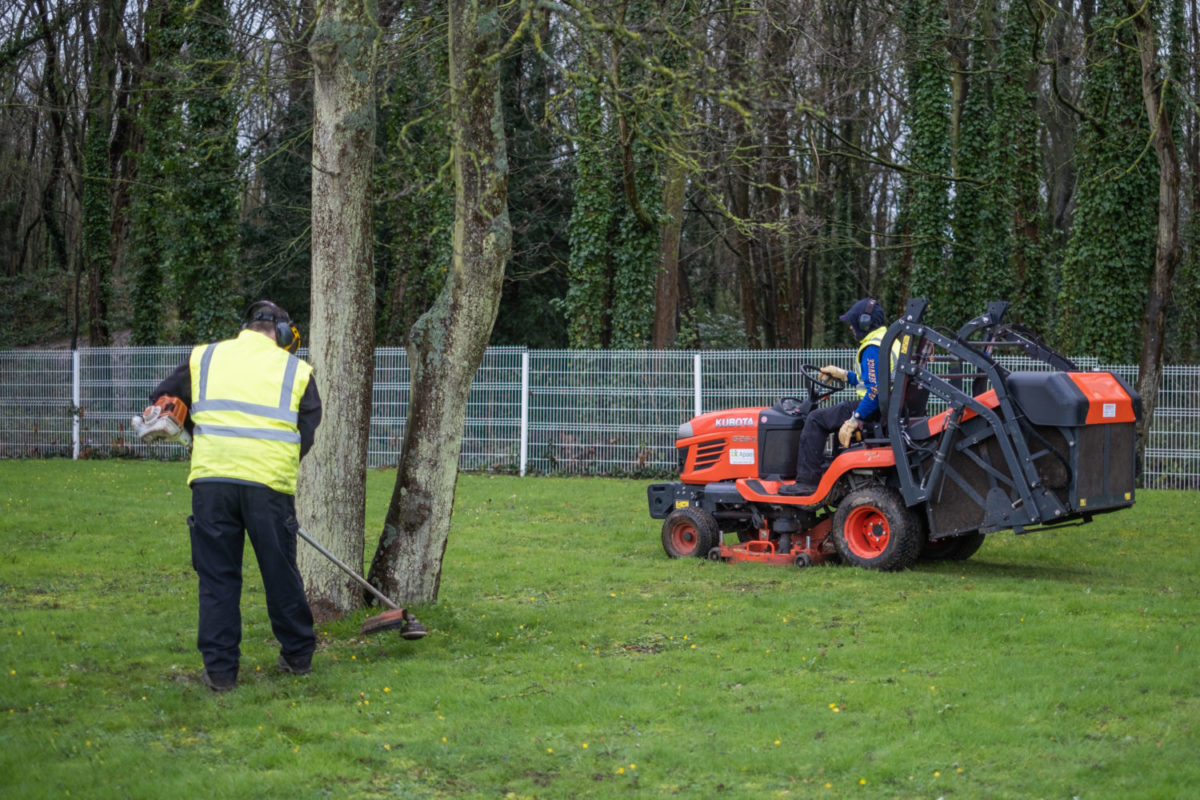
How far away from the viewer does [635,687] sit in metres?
6.36

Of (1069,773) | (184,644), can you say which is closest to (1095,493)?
(1069,773)

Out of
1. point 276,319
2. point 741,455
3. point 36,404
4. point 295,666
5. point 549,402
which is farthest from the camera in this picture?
point 36,404

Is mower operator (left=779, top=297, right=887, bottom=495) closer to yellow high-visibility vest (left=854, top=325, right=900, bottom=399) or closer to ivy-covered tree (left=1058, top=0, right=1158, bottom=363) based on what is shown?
yellow high-visibility vest (left=854, top=325, right=900, bottom=399)

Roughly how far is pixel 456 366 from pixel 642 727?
3105mm

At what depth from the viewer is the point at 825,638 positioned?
7.55 meters

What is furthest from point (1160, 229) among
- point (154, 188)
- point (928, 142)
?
point (154, 188)

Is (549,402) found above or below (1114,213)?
below

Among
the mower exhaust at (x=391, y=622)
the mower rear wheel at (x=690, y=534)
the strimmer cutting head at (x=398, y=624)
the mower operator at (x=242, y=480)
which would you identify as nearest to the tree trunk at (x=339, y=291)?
the mower exhaust at (x=391, y=622)

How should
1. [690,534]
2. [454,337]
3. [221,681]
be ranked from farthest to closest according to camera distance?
[690,534] < [454,337] < [221,681]

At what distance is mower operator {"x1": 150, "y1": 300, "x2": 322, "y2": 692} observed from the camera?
6363 mm

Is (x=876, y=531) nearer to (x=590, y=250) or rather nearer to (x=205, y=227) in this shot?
(x=590, y=250)

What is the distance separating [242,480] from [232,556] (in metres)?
0.41

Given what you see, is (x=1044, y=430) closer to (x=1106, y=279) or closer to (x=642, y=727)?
(x=642, y=727)

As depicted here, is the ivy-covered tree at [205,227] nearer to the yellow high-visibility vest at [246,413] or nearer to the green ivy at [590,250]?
the green ivy at [590,250]
